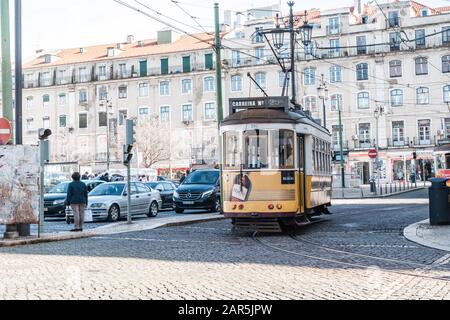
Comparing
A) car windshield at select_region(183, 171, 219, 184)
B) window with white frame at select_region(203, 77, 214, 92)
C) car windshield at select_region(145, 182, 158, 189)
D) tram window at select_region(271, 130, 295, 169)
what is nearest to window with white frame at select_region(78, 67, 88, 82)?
window with white frame at select_region(203, 77, 214, 92)

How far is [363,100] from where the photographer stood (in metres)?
64.9

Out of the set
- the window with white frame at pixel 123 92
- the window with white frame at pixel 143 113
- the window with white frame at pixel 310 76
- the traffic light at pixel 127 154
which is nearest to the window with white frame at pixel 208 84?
the window with white frame at pixel 143 113

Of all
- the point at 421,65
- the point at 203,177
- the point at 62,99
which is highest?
the point at 421,65

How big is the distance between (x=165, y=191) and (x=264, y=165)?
1631 cm

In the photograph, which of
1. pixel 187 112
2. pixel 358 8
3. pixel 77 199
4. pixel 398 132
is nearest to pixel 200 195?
pixel 77 199

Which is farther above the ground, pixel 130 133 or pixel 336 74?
pixel 336 74

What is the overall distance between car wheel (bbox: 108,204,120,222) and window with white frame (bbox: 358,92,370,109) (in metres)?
46.4

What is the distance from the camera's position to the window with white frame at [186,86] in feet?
236

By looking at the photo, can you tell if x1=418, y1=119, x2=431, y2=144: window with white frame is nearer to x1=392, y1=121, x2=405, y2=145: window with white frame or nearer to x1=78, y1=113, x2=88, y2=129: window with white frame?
x1=392, y1=121, x2=405, y2=145: window with white frame

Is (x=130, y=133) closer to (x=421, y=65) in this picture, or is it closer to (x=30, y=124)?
(x=421, y=65)

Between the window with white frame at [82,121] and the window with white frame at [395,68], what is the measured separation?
115ft

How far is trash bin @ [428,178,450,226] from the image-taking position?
16.4 m

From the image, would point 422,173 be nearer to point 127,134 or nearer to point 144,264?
point 127,134

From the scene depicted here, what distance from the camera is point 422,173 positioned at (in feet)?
202
